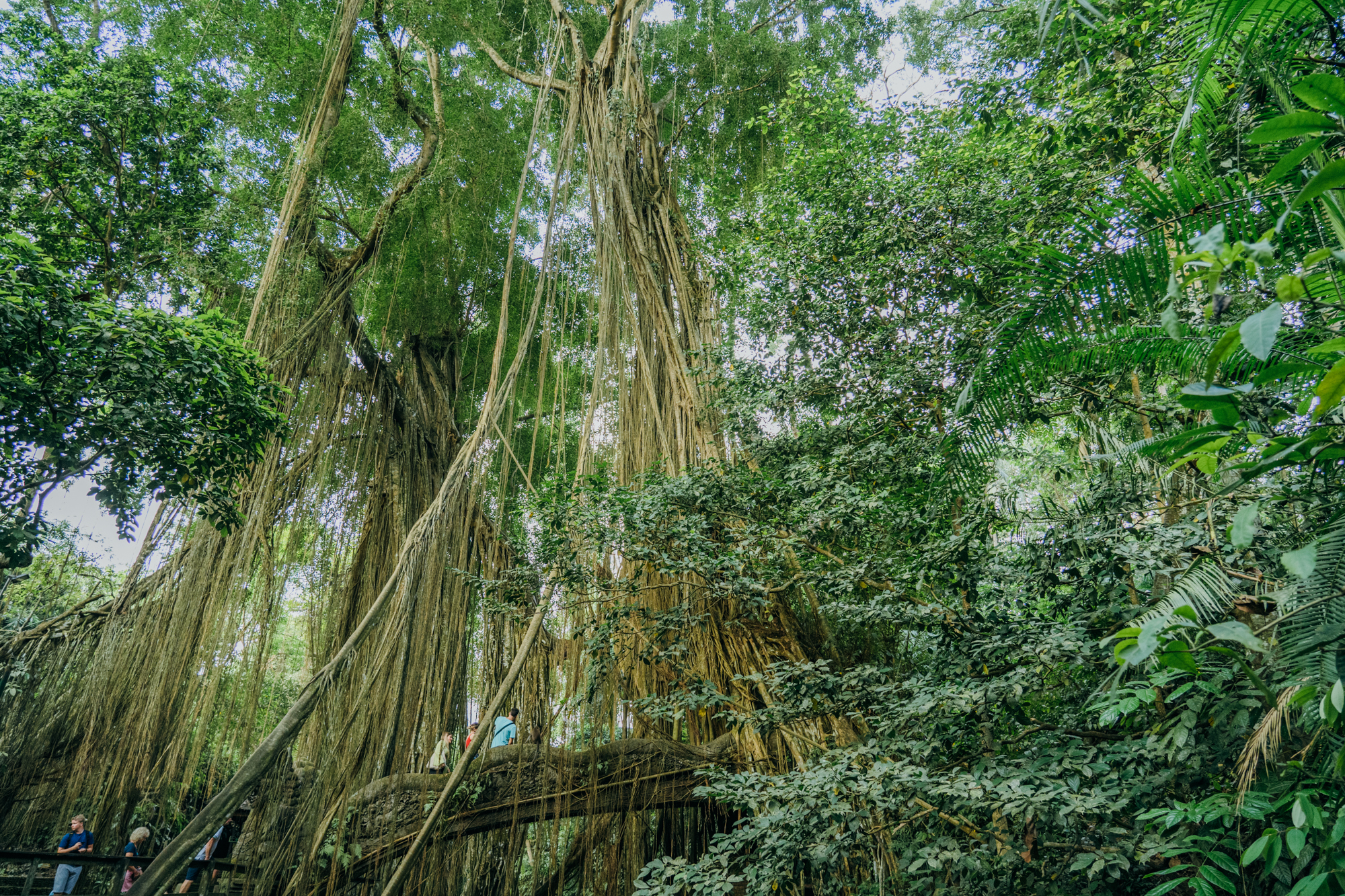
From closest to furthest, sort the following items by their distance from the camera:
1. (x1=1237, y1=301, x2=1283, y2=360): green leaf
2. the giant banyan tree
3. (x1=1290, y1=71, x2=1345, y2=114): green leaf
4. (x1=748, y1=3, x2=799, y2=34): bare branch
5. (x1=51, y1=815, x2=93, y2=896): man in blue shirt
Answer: (x1=1237, y1=301, x2=1283, y2=360): green leaf < (x1=1290, y1=71, x2=1345, y2=114): green leaf < the giant banyan tree < (x1=51, y1=815, x2=93, y2=896): man in blue shirt < (x1=748, y1=3, x2=799, y2=34): bare branch

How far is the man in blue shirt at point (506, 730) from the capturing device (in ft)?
10.2

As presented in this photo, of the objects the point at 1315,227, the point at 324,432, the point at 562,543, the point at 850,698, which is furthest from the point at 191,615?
the point at 1315,227

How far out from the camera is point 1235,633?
2.28 ft

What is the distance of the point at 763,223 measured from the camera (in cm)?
346

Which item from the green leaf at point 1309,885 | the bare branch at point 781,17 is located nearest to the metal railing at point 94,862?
the green leaf at point 1309,885

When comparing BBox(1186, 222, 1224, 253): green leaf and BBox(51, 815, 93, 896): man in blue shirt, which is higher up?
BBox(1186, 222, 1224, 253): green leaf

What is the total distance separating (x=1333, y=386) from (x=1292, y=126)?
26 centimetres

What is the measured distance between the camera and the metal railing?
2.93m

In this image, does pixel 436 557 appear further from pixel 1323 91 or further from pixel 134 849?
pixel 1323 91

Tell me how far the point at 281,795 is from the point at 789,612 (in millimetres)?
2521

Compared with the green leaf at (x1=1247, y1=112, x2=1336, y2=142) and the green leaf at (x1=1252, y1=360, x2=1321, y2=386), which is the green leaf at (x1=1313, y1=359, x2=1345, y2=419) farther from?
the green leaf at (x1=1247, y1=112, x2=1336, y2=142)

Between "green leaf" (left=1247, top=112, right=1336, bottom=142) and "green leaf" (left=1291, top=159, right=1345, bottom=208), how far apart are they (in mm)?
57

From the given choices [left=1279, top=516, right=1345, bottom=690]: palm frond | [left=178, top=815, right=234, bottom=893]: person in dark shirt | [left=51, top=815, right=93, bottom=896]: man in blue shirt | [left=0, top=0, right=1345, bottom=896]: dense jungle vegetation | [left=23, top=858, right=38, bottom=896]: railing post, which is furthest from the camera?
[left=178, top=815, right=234, bottom=893]: person in dark shirt

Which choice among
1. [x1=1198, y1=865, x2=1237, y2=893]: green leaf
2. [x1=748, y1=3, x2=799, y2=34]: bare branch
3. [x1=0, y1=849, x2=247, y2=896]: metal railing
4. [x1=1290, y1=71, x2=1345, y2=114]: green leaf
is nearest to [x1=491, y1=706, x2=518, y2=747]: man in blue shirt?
[x1=0, y1=849, x2=247, y2=896]: metal railing
